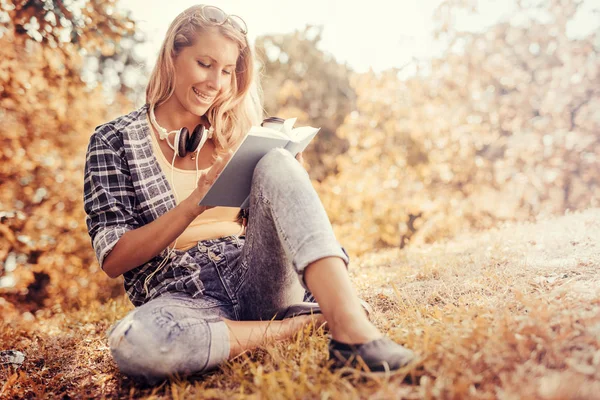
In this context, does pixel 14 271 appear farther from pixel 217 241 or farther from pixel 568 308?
pixel 568 308

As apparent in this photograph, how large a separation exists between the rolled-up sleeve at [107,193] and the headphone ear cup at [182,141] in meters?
0.23

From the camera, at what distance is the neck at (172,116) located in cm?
236

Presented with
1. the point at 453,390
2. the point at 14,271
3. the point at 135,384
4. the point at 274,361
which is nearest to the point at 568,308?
the point at 453,390

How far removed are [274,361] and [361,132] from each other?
7.80m

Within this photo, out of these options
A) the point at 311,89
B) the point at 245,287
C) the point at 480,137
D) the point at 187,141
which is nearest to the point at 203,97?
the point at 187,141

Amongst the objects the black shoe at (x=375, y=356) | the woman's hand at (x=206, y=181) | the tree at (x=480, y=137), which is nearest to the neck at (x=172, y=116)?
the woman's hand at (x=206, y=181)

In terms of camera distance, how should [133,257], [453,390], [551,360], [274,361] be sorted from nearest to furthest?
[453,390]
[551,360]
[274,361]
[133,257]

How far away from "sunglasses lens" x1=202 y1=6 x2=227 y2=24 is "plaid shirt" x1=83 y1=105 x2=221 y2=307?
606 mm

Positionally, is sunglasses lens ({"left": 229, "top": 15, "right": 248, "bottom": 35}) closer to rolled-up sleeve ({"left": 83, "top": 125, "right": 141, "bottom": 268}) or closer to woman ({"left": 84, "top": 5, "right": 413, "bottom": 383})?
woman ({"left": 84, "top": 5, "right": 413, "bottom": 383})

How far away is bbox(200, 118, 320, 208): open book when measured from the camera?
5.43 ft

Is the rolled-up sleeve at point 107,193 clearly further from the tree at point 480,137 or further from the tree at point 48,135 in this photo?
the tree at point 480,137

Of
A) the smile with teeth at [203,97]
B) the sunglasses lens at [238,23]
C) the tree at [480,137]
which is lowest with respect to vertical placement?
the tree at [480,137]

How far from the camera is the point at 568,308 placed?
166 cm

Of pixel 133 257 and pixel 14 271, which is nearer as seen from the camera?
pixel 133 257
